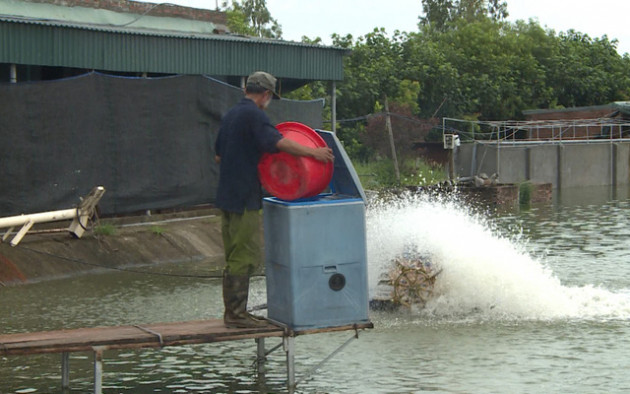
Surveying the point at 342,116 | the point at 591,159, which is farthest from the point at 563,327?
the point at 342,116

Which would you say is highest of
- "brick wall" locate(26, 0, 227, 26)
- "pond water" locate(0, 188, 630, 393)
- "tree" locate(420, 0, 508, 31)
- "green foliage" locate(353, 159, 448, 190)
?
"tree" locate(420, 0, 508, 31)

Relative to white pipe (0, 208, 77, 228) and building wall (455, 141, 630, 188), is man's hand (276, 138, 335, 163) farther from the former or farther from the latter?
building wall (455, 141, 630, 188)

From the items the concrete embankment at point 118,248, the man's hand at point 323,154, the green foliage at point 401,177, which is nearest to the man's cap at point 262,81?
the man's hand at point 323,154

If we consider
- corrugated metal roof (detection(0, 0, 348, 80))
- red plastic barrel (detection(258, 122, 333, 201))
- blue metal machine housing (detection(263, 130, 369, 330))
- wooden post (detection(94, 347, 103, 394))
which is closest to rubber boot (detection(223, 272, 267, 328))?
blue metal machine housing (detection(263, 130, 369, 330))

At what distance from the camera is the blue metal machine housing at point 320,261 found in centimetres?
816

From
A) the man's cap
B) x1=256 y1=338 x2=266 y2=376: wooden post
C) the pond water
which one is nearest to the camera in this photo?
the man's cap

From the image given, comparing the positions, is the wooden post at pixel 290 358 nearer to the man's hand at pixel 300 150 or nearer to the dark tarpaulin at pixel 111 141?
the man's hand at pixel 300 150

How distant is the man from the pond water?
3.15ft

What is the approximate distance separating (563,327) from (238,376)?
12.9 ft

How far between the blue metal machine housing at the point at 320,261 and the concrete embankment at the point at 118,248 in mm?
6383

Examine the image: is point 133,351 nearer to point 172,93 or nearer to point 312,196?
point 312,196

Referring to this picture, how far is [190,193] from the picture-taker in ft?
59.6

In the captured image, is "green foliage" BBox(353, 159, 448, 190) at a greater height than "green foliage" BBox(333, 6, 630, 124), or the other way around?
"green foliage" BBox(333, 6, 630, 124)

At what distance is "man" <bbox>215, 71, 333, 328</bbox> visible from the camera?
8305mm
